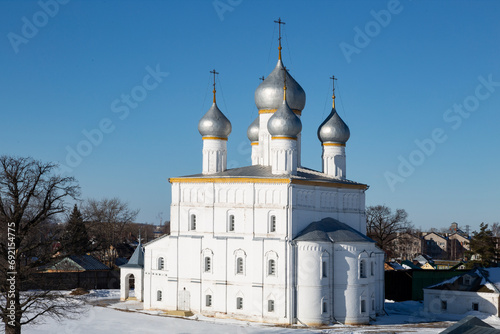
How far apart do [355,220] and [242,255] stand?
295 inches

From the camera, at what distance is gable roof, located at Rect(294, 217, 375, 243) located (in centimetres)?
3178

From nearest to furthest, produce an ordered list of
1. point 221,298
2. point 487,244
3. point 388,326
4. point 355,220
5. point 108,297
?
point 388,326 → point 221,298 → point 355,220 → point 108,297 → point 487,244

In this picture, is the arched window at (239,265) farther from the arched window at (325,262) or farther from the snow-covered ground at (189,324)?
the arched window at (325,262)

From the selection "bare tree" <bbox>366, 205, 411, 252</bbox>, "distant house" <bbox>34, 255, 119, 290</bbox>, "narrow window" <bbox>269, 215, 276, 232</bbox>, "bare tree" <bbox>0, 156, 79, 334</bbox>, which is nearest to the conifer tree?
"bare tree" <bbox>366, 205, 411, 252</bbox>

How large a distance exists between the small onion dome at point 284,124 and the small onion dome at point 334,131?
14.0 feet

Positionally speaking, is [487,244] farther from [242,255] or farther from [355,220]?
[242,255]

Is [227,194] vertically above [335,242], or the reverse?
[227,194]

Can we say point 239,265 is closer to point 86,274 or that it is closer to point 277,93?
point 277,93

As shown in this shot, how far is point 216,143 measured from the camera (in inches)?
1455

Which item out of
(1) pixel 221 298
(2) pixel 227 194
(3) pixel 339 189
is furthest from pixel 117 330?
(3) pixel 339 189

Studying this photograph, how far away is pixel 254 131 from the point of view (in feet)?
131

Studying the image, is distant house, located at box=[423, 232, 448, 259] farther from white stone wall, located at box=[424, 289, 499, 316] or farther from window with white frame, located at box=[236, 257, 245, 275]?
window with white frame, located at box=[236, 257, 245, 275]

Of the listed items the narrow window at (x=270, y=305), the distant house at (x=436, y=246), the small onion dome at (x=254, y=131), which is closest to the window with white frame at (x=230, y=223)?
the narrow window at (x=270, y=305)

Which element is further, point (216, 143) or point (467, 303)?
point (216, 143)
